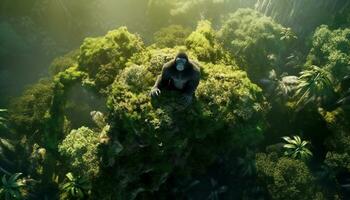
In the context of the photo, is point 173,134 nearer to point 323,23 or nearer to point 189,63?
point 189,63

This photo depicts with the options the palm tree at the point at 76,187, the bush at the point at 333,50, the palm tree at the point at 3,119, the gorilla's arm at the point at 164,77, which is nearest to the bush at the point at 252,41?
the bush at the point at 333,50

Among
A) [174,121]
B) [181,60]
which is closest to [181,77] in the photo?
[181,60]

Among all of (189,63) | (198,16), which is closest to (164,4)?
(198,16)

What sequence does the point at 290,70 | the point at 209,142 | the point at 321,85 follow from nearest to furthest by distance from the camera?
the point at 209,142, the point at 321,85, the point at 290,70

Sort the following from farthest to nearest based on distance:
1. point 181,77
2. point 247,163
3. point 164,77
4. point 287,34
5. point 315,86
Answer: point 287,34, point 315,86, point 247,163, point 164,77, point 181,77

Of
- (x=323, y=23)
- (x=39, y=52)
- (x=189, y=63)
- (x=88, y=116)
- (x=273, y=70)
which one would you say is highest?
(x=39, y=52)

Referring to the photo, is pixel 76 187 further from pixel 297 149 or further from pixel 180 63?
pixel 297 149

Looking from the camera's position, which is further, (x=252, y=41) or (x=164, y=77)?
(x=252, y=41)
